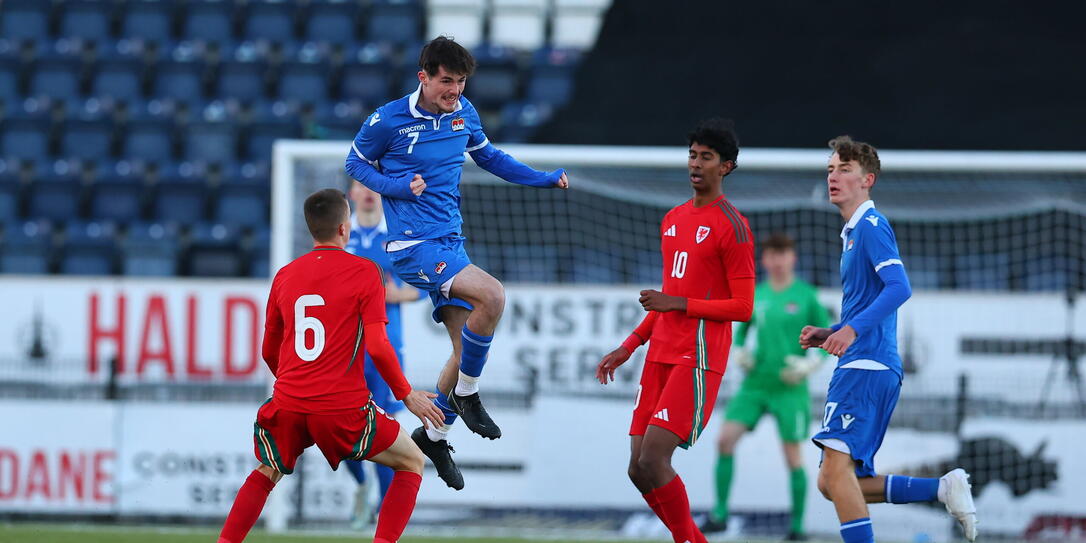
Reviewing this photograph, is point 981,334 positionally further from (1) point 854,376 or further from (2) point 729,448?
(1) point 854,376

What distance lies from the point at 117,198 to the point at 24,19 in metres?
3.84

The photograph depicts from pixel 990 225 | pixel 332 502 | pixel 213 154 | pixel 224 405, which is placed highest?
pixel 213 154

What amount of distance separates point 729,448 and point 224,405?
4046 mm

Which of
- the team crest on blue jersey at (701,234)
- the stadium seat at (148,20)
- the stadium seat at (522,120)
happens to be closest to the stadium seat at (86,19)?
the stadium seat at (148,20)

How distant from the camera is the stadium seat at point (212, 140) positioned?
16.4 meters

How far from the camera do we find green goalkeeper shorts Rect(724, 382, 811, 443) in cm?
1022

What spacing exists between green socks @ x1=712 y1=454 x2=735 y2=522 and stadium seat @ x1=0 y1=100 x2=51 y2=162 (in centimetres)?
1010

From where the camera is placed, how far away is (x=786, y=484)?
36.0 ft

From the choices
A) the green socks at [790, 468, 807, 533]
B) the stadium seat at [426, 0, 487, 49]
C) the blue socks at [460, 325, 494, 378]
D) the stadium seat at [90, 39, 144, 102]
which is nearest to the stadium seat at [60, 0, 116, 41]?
the stadium seat at [90, 39, 144, 102]

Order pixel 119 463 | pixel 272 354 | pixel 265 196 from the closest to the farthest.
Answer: pixel 272 354
pixel 119 463
pixel 265 196

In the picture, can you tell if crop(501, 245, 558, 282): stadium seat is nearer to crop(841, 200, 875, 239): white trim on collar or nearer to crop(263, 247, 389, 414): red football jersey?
crop(841, 200, 875, 239): white trim on collar

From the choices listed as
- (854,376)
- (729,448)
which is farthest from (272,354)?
(729,448)

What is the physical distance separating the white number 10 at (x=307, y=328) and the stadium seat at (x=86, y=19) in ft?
44.6

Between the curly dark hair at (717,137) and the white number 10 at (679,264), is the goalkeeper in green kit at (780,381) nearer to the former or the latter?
the white number 10 at (679,264)
